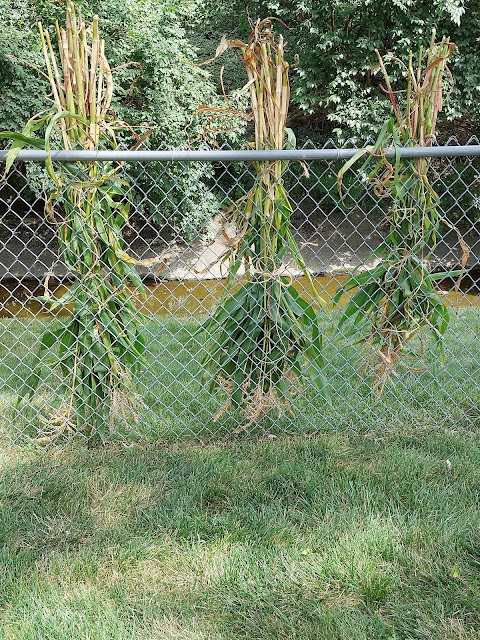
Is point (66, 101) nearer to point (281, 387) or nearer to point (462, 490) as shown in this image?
point (281, 387)

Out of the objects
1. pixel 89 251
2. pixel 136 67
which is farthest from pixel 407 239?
pixel 136 67

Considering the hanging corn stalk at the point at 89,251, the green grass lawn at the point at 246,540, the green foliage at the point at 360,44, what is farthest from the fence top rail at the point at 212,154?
the green foliage at the point at 360,44

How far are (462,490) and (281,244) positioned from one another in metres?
1.31

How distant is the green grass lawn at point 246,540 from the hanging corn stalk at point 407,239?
56 centimetres

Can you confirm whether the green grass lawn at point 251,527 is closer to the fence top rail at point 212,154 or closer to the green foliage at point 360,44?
the fence top rail at point 212,154

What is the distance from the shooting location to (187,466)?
7.78ft

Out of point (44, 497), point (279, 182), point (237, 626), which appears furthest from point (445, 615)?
point (279, 182)

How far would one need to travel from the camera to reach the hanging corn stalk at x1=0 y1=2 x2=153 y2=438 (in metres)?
2.20

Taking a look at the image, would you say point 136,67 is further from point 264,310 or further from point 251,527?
point 251,527

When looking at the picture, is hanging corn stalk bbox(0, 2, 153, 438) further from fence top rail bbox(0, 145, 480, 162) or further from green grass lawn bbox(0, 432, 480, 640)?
green grass lawn bbox(0, 432, 480, 640)

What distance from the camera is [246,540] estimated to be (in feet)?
6.27

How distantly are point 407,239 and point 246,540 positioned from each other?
1.62 m

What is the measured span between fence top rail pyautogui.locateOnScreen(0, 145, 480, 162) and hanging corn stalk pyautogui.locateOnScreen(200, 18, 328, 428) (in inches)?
6.6

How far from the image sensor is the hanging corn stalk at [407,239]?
242cm
